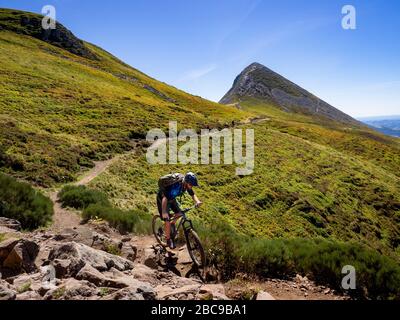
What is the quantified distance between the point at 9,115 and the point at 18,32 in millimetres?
71571

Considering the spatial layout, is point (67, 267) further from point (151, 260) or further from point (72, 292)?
point (151, 260)

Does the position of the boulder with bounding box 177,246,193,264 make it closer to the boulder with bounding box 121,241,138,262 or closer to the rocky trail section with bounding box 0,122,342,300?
the rocky trail section with bounding box 0,122,342,300

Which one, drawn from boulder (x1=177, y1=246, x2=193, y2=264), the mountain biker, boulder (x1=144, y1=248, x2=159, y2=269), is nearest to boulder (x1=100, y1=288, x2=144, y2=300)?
the mountain biker

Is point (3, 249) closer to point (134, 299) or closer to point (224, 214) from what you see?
point (134, 299)

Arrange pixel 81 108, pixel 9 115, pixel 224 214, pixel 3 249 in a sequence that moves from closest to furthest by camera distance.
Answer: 1. pixel 3 249
2. pixel 224 214
3. pixel 9 115
4. pixel 81 108

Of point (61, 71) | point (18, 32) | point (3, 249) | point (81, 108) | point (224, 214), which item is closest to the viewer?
point (3, 249)

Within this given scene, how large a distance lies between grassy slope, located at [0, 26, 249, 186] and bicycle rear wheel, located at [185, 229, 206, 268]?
15052mm

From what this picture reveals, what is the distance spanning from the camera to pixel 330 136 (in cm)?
8319

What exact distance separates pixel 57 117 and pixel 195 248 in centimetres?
3568

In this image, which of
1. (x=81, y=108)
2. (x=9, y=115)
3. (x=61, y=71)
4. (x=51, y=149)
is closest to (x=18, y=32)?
(x=61, y=71)

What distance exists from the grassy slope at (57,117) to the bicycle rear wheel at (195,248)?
1505 cm

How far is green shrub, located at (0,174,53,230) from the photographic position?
11.7 metres

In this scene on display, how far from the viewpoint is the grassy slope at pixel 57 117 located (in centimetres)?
2467

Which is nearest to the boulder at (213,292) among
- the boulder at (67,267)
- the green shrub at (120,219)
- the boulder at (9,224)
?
the boulder at (67,267)
